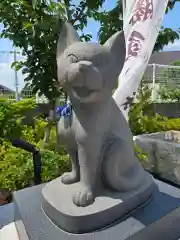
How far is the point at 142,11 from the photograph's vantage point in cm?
194

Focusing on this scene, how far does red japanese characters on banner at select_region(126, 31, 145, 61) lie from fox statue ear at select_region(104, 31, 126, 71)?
1.12 meters

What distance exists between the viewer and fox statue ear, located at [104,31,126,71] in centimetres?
80

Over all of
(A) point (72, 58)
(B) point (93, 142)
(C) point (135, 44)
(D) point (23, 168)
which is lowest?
(D) point (23, 168)

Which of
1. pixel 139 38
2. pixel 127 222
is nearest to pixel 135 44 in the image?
pixel 139 38

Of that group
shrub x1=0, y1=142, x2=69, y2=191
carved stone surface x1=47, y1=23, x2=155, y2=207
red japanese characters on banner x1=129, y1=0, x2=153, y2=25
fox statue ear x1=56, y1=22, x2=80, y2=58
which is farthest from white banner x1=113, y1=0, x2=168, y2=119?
fox statue ear x1=56, y1=22, x2=80, y2=58

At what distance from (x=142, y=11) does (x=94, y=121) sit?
1.49 metres

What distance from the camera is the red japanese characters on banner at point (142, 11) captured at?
75.3 inches

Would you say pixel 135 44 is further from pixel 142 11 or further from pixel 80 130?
pixel 80 130

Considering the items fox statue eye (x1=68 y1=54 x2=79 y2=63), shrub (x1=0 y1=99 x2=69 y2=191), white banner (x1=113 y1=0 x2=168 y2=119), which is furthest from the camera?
white banner (x1=113 y1=0 x2=168 y2=119)

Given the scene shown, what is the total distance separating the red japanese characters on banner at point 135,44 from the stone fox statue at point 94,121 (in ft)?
3.68

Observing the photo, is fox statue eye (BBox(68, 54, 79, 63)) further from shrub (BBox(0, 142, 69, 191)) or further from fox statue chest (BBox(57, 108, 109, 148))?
shrub (BBox(0, 142, 69, 191))

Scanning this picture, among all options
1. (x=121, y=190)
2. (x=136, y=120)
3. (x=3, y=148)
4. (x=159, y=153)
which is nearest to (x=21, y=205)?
(x=121, y=190)

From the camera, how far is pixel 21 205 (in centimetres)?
100

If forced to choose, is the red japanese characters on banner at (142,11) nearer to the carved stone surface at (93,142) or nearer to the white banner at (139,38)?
the white banner at (139,38)
